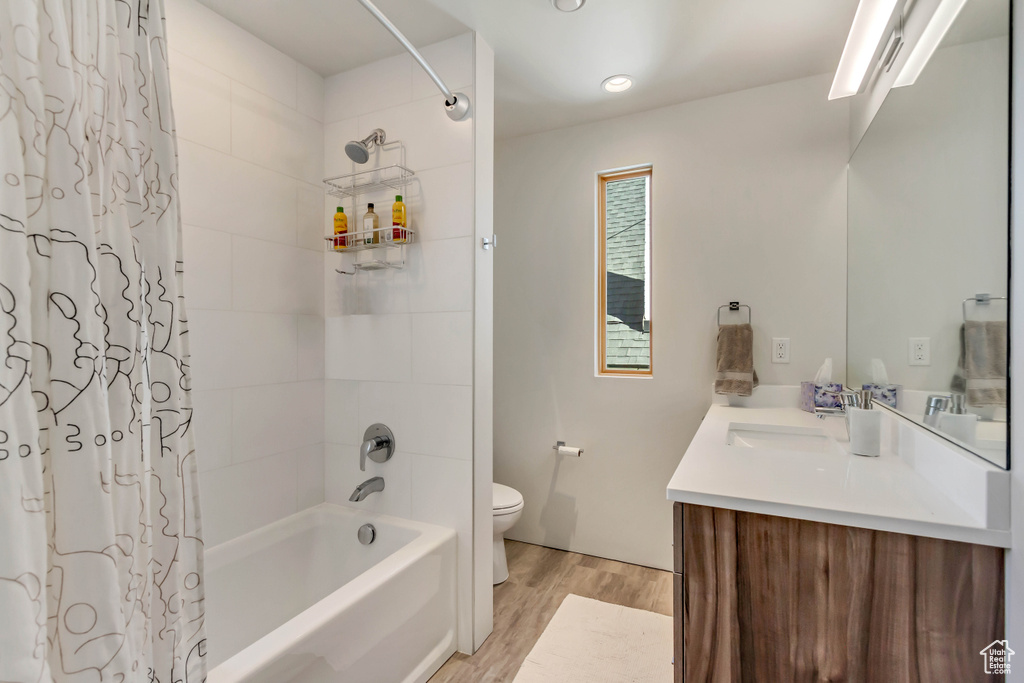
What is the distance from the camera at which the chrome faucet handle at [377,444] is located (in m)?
1.91

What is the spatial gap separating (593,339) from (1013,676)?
191 cm

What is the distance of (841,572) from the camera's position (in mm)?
951

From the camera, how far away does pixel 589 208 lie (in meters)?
2.61

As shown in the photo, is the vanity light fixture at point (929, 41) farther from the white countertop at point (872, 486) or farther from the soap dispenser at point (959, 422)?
the white countertop at point (872, 486)

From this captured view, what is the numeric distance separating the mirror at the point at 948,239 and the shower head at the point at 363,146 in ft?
5.77

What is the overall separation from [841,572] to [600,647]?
1.20 meters


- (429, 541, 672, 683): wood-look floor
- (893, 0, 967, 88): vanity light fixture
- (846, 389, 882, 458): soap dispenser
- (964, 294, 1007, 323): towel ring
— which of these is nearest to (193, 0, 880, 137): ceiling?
(893, 0, 967, 88): vanity light fixture

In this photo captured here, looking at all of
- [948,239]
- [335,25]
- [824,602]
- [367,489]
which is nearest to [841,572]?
[824,602]

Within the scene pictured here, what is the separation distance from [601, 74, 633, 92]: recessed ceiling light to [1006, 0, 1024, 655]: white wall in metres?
1.45

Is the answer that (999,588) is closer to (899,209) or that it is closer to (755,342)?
(899,209)

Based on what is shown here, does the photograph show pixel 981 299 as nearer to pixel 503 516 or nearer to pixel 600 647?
pixel 600 647

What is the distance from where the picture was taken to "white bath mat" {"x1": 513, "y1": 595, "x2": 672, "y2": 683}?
1.70 m

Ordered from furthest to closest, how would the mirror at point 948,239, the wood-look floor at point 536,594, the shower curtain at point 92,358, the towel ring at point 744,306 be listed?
the towel ring at point 744,306
the wood-look floor at point 536,594
the mirror at point 948,239
the shower curtain at point 92,358

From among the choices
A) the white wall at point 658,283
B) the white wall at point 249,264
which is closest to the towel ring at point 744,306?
the white wall at point 658,283
